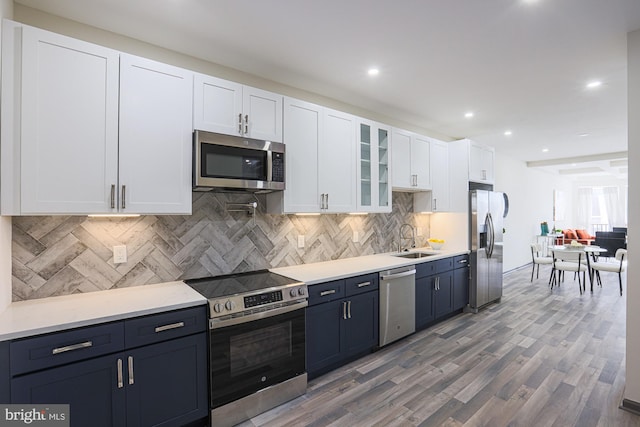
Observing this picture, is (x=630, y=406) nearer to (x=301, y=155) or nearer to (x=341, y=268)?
(x=341, y=268)

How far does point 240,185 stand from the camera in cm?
249

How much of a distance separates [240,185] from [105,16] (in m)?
1.46

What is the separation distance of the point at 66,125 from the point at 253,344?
188cm

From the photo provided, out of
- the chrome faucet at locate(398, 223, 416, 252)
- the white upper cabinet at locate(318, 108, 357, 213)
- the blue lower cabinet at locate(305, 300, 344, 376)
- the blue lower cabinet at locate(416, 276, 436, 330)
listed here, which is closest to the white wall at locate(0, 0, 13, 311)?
the blue lower cabinet at locate(305, 300, 344, 376)

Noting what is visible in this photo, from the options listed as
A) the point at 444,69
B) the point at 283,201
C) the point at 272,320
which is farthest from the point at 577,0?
the point at 272,320

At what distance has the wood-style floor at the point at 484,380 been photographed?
2.28 meters

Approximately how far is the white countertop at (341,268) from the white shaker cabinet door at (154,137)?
3.86 feet

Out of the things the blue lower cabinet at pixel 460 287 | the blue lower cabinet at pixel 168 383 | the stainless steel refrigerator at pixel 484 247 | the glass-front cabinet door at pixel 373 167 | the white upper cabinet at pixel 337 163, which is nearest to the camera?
the blue lower cabinet at pixel 168 383

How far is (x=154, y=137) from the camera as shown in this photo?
2176 mm

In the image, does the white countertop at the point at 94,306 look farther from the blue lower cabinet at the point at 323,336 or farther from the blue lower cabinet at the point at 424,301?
the blue lower cabinet at the point at 424,301

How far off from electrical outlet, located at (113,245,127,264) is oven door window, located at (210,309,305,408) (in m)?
0.94

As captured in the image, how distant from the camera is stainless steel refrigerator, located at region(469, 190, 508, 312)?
179 inches

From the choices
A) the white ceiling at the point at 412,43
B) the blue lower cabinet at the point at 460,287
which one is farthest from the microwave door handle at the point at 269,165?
the blue lower cabinet at the point at 460,287

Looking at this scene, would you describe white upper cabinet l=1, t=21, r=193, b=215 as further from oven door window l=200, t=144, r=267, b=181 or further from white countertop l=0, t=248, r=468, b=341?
white countertop l=0, t=248, r=468, b=341
